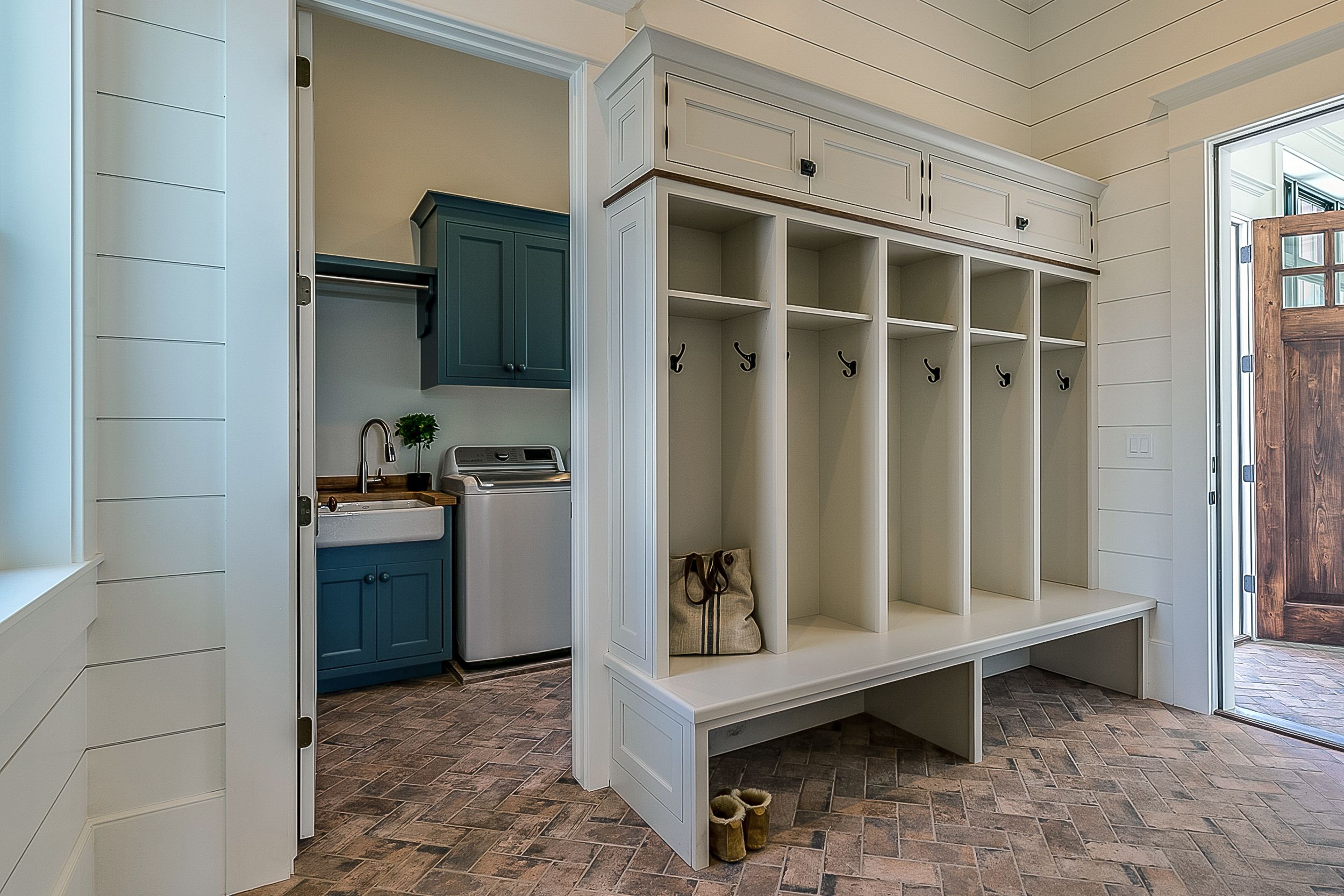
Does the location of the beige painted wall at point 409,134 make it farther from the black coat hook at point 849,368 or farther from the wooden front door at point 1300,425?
the wooden front door at point 1300,425

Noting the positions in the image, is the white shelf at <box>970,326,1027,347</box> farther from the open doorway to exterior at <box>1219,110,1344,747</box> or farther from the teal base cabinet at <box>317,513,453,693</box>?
the teal base cabinet at <box>317,513,453,693</box>

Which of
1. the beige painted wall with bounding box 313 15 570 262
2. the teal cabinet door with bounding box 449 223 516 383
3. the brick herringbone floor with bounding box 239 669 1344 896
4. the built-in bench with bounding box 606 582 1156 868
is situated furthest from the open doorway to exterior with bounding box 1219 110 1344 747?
the beige painted wall with bounding box 313 15 570 262

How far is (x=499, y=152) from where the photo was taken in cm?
423

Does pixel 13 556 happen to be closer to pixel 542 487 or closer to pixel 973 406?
pixel 542 487

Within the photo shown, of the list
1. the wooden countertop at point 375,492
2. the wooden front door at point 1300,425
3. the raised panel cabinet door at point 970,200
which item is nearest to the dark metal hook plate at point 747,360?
the raised panel cabinet door at point 970,200

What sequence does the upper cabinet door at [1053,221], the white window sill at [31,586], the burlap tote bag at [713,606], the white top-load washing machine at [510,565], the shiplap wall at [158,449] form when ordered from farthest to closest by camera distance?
the white top-load washing machine at [510,565] < the upper cabinet door at [1053,221] < the burlap tote bag at [713,606] < the shiplap wall at [158,449] < the white window sill at [31,586]

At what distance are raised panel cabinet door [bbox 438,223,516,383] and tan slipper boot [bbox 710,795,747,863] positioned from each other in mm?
2510

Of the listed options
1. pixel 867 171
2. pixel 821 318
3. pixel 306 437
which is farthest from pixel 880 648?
pixel 306 437

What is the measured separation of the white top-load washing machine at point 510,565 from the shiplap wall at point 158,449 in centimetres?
174

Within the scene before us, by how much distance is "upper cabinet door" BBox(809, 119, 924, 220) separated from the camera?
7.73ft

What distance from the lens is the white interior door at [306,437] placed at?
6.24 ft

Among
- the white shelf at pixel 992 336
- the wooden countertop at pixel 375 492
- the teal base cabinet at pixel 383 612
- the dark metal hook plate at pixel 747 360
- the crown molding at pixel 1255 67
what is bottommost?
the teal base cabinet at pixel 383 612

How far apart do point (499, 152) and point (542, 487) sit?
2101mm

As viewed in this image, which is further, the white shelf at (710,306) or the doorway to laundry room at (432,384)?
the doorway to laundry room at (432,384)
